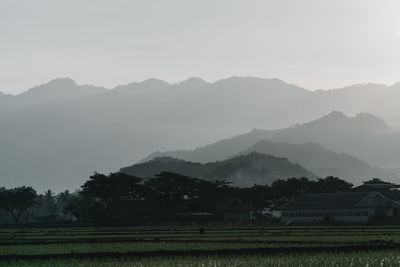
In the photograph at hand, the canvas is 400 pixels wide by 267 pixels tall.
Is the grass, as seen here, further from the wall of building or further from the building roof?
the building roof

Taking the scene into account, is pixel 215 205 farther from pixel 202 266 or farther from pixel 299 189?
pixel 202 266

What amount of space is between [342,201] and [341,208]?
10.5 feet

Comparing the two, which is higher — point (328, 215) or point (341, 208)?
point (341, 208)

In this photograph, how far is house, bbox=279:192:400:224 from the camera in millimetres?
127000

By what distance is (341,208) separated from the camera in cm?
13150

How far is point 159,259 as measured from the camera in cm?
3659

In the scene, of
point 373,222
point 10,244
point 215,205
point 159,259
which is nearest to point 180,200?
point 215,205

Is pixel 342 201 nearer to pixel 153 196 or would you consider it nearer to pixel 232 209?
pixel 232 209

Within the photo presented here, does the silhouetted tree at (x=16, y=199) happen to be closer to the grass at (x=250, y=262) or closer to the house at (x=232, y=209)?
the house at (x=232, y=209)

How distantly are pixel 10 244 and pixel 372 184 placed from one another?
132m

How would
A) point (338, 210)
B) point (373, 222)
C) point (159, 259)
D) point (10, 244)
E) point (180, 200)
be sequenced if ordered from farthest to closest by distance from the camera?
point (180, 200), point (338, 210), point (373, 222), point (10, 244), point (159, 259)

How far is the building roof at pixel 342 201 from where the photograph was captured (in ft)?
421

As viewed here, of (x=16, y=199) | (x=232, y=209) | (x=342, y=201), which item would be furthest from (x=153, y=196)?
(x=342, y=201)

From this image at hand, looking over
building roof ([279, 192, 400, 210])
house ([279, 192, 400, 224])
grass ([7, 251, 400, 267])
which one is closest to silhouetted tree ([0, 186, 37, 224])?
house ([279, 192, 400, 224])
